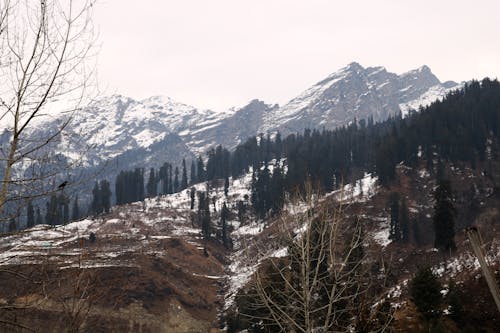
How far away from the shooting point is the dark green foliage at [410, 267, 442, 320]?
3105cm

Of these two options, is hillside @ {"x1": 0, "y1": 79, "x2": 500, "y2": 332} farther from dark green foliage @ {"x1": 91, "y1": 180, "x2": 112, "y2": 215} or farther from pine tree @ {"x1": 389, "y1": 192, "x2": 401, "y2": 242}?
dark green foliage @ {"x1": 91, "y1": 180, "x2": 112, "y2": 215}

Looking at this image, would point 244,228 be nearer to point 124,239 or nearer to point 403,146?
point 124,239

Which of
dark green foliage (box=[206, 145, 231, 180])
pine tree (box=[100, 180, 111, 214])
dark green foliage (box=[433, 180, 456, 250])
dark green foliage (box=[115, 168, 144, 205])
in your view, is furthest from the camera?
dark green foliage (box=[206, 145, 231, 180])

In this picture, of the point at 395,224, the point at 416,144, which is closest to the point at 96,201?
the point at 395,224

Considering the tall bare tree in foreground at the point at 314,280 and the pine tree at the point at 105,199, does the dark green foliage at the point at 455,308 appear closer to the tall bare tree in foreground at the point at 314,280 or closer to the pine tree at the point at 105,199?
the tall bare tree in foreground at the point at 314,280

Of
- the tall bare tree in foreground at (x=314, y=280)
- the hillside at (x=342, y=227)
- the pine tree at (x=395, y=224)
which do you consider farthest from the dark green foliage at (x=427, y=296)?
the pine tree at (x=395, y=224)

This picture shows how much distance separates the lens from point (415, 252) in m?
74.3

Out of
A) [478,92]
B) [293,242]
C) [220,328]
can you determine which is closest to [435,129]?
[478,92]

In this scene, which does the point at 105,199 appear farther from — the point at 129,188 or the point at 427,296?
the point at 427,296

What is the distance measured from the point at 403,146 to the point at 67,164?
374ft

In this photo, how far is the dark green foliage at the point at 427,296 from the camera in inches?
1222

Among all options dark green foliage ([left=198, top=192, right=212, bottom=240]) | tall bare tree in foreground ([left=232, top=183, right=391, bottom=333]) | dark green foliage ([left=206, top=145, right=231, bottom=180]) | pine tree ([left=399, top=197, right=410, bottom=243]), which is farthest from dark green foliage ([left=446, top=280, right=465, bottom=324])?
dark green foliage ([left=206, top=145, right=231, bottom=180])

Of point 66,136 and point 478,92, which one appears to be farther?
point 478,92

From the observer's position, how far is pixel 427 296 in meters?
31.2
